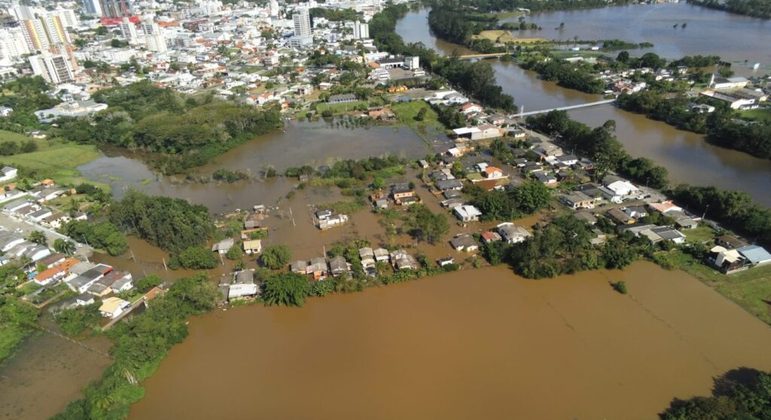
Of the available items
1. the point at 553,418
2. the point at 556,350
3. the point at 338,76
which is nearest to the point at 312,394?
the point at 553,418

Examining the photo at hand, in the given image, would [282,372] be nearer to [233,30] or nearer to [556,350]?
[556,350]

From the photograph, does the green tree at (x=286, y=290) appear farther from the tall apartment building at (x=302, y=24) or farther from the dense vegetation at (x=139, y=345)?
the tall apartment building at (x=302, y=24)

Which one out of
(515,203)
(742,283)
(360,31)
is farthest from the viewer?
(360,31)

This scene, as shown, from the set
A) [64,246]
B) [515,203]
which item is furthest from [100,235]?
[515,203]

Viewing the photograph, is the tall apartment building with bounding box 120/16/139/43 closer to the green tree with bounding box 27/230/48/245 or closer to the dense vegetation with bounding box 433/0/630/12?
the green tree with bounding box 27/230/48/245

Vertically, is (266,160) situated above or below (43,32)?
below

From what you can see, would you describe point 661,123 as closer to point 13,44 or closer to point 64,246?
point 64,246

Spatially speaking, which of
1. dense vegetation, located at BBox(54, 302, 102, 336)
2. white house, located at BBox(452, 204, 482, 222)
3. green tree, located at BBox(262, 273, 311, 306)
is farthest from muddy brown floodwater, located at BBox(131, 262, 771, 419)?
white house, located at BBox(452, 204, 482, 222)
